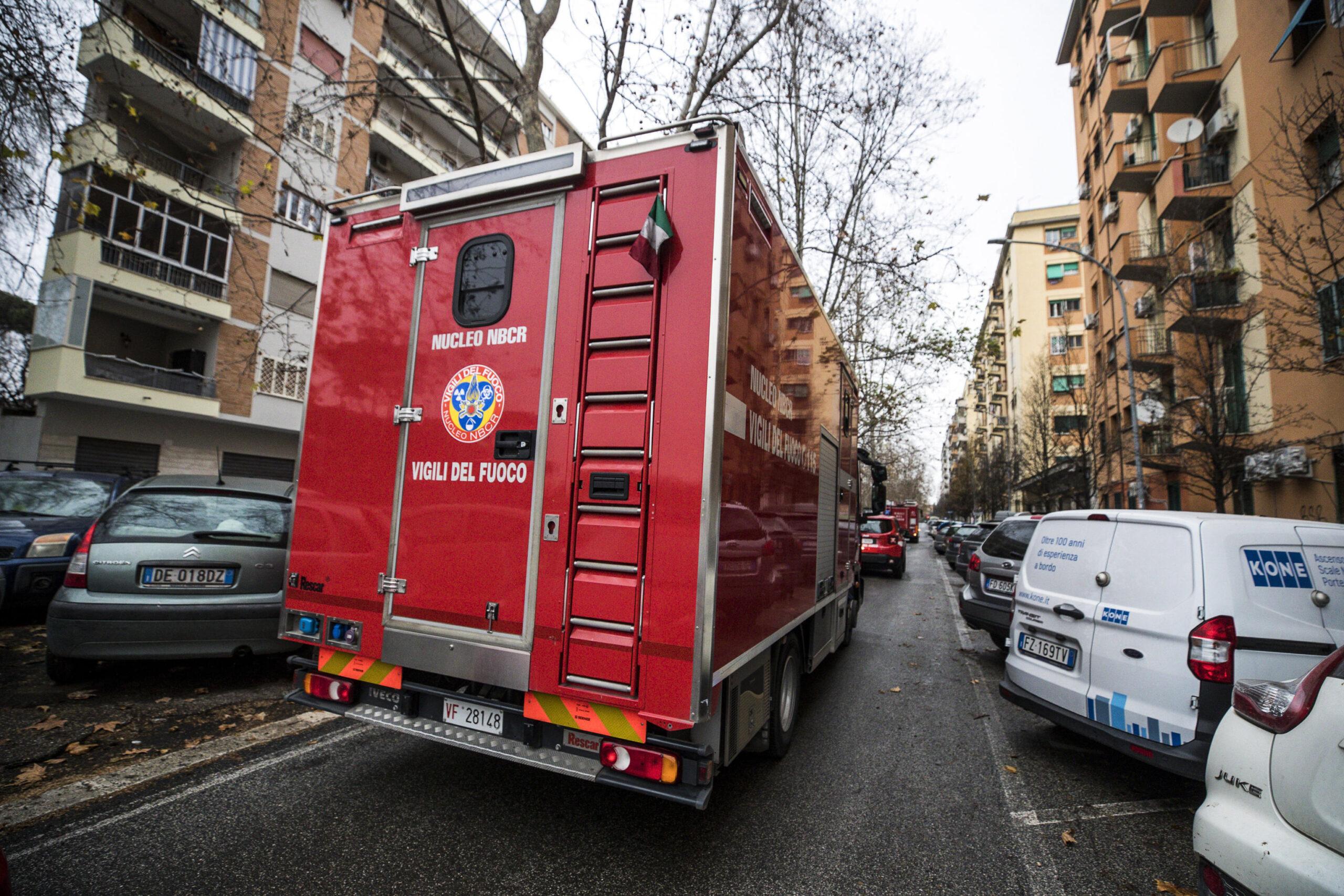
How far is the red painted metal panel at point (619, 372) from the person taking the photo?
2883mm

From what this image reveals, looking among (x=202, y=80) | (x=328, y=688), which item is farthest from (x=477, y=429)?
(x=202, y=80)

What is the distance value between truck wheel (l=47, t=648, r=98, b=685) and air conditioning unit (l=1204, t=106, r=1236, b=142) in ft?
81.3

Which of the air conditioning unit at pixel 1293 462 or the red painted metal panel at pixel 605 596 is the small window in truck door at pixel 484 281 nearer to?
the red painted metal panel at pixel 605 596

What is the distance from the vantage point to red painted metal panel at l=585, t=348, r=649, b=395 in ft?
9.46

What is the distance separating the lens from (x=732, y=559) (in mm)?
2945

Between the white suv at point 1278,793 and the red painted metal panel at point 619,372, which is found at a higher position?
the red painted metal panel at point 619,372

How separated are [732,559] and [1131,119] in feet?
98.7

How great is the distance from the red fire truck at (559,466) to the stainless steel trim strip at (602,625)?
0.7 inches

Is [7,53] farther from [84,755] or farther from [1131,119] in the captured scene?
[1131,119]

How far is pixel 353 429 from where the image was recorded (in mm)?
3613

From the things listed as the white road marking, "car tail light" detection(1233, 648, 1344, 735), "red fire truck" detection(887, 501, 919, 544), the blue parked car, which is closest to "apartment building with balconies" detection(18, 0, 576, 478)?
the blue parked car

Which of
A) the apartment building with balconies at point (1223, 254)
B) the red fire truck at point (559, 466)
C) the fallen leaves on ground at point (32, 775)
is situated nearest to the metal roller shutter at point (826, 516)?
the red fire truck at point (559, 466)

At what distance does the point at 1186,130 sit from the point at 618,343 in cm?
2297

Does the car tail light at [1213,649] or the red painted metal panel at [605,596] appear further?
the car tail light at [1213,649]
